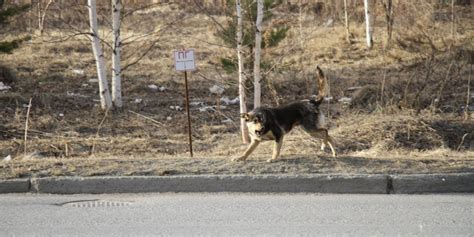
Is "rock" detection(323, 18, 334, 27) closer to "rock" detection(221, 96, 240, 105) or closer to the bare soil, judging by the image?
the bare soil

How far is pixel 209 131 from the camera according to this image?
13633mm

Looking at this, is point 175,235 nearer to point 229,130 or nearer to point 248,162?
point 248,162

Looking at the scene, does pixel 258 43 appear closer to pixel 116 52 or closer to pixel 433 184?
pixel 433 184

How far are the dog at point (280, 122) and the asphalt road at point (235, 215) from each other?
1.16 metres

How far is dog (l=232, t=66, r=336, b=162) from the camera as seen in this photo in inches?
335

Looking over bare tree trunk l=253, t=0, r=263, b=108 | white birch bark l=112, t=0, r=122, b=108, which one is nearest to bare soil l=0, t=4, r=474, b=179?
white birch bark l=112, t=0, r=122, b=108

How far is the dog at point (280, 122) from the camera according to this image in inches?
335

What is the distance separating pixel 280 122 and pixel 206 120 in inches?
241

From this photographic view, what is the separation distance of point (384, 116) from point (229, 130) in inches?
127

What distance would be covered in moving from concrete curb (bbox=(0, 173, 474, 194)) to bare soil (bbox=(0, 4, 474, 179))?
25 cm

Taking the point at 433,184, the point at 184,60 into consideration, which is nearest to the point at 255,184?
the point at 433,184

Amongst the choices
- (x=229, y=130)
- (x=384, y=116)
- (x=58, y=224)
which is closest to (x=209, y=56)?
(x=229, y=130)

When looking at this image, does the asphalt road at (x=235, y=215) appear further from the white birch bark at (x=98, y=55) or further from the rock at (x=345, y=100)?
the rock at (x=345, y=100)

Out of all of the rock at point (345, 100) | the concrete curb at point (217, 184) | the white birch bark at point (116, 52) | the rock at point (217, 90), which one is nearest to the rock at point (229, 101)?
the rock at point (217, 90)
